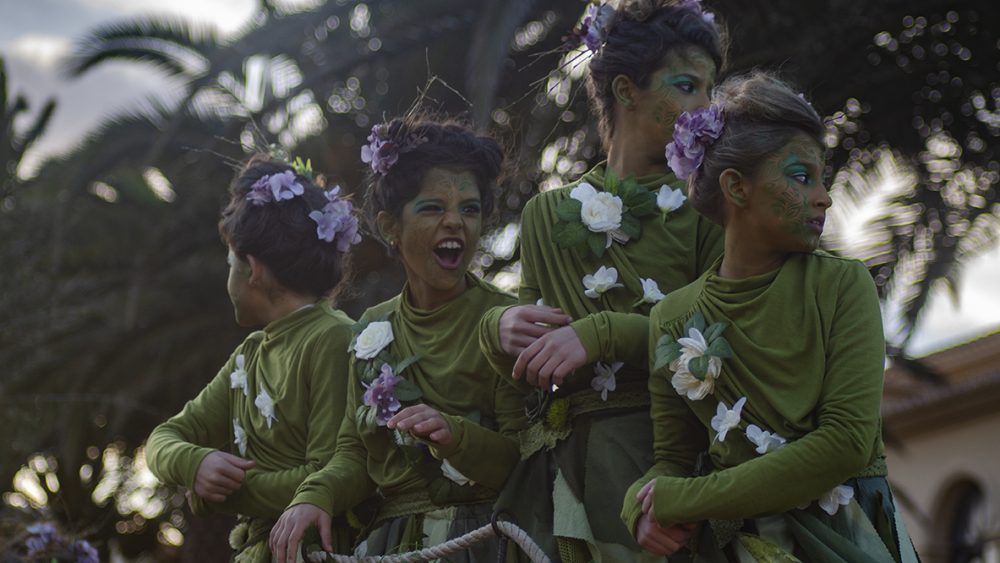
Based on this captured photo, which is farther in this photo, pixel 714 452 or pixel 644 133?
pixel 644 133

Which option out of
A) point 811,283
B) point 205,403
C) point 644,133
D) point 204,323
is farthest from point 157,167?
point 811,283

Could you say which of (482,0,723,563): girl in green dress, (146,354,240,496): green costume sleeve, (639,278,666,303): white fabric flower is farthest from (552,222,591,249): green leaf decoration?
(146,354,240,496): green costume sleeve

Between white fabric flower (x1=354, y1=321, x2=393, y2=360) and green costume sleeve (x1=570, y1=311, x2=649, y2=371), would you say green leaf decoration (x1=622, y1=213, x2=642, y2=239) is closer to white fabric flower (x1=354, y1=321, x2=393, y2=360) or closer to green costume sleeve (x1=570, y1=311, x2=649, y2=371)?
green costume sleeve (x1=570, y1=311, x2=649, y2=371)

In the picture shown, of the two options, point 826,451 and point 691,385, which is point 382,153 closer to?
point 691,385

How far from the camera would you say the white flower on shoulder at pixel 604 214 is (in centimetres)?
350

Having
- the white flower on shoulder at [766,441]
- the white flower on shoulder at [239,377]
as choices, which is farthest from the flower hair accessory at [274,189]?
the white flower on shoulder at [766,441]

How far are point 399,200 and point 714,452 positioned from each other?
137 centimetres

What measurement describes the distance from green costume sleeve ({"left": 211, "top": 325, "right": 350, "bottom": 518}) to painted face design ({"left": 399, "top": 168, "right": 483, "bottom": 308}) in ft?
1.31

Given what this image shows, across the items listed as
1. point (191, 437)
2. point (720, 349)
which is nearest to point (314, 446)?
point (191, 437)

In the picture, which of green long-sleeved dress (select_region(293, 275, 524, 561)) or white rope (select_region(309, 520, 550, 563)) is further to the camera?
green long-sleeved dress (select_region(293, 275, 524, 561))

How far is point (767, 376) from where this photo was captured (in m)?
2.95

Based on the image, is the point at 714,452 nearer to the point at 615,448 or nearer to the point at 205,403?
the point at 615,448

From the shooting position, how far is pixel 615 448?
11.0 feet

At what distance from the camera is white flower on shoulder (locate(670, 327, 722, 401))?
9.77 feet
